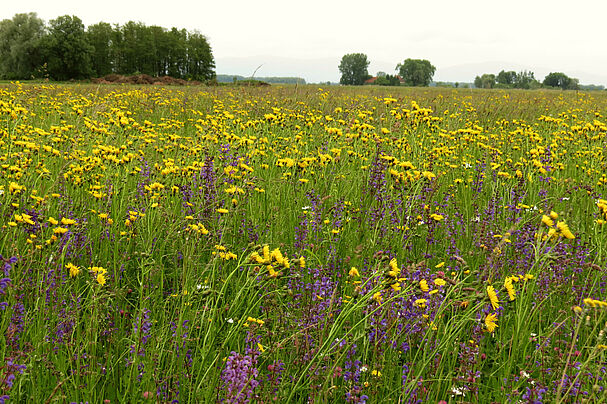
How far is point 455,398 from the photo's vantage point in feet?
6.48

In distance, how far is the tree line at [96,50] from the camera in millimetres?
50000

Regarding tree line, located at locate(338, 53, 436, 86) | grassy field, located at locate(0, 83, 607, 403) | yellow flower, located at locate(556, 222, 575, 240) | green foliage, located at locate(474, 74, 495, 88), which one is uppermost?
tree line, located at locate(338, 53, 436, 86)

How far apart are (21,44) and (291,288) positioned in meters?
62.0

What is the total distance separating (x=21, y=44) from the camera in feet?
170

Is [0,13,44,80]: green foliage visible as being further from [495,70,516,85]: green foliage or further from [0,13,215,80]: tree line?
[495,70,516,85]: green foliage

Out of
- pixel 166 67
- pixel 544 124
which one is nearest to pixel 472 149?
pixel 544 124

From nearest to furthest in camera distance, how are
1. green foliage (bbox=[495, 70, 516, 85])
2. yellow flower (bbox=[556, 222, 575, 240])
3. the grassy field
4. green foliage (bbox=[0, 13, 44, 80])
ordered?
yellow flower (bbox=[556, 222, 575, 240]) → the grassy field → green foliage (bbox=[0, 13, 44, 80]) → green foliage (bbox=[495, 70, 516, 85])

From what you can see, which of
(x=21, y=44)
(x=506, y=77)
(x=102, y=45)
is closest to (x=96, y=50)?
(x=102, y=45)

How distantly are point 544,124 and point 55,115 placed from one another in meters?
9.53

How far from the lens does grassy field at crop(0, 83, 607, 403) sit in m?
1.76

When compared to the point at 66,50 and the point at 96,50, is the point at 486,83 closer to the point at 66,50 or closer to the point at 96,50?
the point at 66,50

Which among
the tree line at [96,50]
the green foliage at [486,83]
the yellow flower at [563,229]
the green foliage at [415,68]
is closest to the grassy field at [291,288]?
the yellow flower at [563,229]

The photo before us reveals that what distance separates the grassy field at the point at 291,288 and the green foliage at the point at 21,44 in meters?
55.2

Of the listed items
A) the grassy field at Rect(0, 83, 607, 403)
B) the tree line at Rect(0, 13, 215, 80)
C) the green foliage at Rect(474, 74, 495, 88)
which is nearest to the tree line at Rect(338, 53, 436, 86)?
the green foliage at Rect(474, 74, 495, 88)
